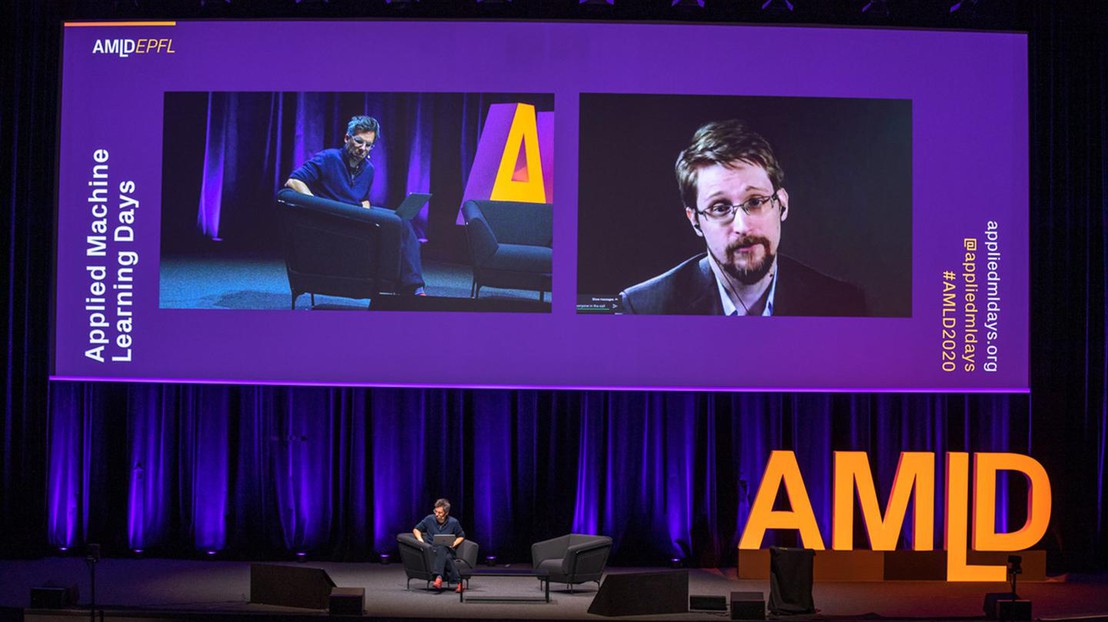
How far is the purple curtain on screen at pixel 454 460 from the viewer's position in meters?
10.9

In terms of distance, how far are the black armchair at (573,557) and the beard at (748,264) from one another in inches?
103

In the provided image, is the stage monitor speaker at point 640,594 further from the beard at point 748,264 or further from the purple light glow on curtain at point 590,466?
the beard at point 748,264

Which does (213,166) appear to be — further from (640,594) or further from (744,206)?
(640,594)

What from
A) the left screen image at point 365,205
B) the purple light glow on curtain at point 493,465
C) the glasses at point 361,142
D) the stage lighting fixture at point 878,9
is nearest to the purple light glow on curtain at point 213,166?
A: the left screen image at point 365,205

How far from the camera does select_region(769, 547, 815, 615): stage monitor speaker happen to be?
8695 mm

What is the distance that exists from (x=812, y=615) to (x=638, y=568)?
8.02ft

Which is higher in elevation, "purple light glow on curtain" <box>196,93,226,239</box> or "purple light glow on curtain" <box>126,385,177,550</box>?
"purple light glow on curtain" <box>196,93,226,239</box>

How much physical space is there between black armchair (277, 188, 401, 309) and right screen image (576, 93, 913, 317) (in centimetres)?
173

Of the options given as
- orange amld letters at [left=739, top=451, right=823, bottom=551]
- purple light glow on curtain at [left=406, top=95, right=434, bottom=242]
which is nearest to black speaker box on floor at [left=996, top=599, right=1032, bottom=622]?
orange amld letters at [left=739, top=451, right=823, bottom=551]

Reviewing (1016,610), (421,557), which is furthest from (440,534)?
(1016,610)

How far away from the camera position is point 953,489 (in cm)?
1016

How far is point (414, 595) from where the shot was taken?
9344 mm

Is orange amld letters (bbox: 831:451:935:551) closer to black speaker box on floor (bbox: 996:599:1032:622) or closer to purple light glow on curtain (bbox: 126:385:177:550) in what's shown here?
black speaker box on floor (bbox: 996:599:1032:622)

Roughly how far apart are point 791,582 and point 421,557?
9.64ft
